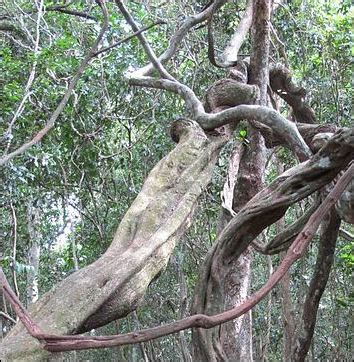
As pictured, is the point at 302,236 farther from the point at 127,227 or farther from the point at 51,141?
the point at 51,141

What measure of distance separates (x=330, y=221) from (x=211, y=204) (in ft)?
6.88

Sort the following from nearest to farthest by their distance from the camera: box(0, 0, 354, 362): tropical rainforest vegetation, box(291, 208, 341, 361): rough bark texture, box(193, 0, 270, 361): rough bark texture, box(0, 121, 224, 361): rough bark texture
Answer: box(0, 121, 224, 361): rough bark texture, box(0, 0, 354, 362): tropical rainforest vegetation, box(291, 208, 341, 361): rough bark texture, box(193, 0, 270, 361): rough bark texture

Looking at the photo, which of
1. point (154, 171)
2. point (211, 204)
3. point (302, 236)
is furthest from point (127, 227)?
point (211, 204)

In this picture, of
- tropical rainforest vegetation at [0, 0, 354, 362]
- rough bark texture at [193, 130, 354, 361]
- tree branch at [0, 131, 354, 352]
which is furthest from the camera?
rough bark texture at [193, 130, 354, 361]

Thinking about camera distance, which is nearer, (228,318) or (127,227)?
(228,318)

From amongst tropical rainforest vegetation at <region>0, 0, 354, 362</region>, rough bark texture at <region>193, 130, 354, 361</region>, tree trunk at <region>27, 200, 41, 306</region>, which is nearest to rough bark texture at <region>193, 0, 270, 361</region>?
tropical rainforest vegetation at <region>0, 0, 354, 362</region>

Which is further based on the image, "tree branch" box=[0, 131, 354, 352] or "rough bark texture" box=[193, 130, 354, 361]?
"rough bark texture" box=[193, 130, 354, 361]

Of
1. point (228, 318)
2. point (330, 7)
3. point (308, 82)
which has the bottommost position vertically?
point (228, 318)

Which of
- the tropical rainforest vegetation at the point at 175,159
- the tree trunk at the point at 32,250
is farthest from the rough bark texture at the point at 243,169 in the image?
the tree trunk at the point at 32,250

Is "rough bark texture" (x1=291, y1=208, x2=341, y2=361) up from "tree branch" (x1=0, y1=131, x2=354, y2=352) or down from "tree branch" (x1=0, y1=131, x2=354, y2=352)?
up

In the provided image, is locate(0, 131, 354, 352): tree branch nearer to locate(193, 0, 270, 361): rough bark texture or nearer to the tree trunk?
locate(193, 0, 270, 361): rough bark texture

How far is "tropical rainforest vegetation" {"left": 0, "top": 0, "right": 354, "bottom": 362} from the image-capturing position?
1.32 meters

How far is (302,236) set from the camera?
3.18 feet

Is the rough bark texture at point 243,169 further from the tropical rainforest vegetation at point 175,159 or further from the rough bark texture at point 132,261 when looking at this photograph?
the rough bark texture at point 132,261
